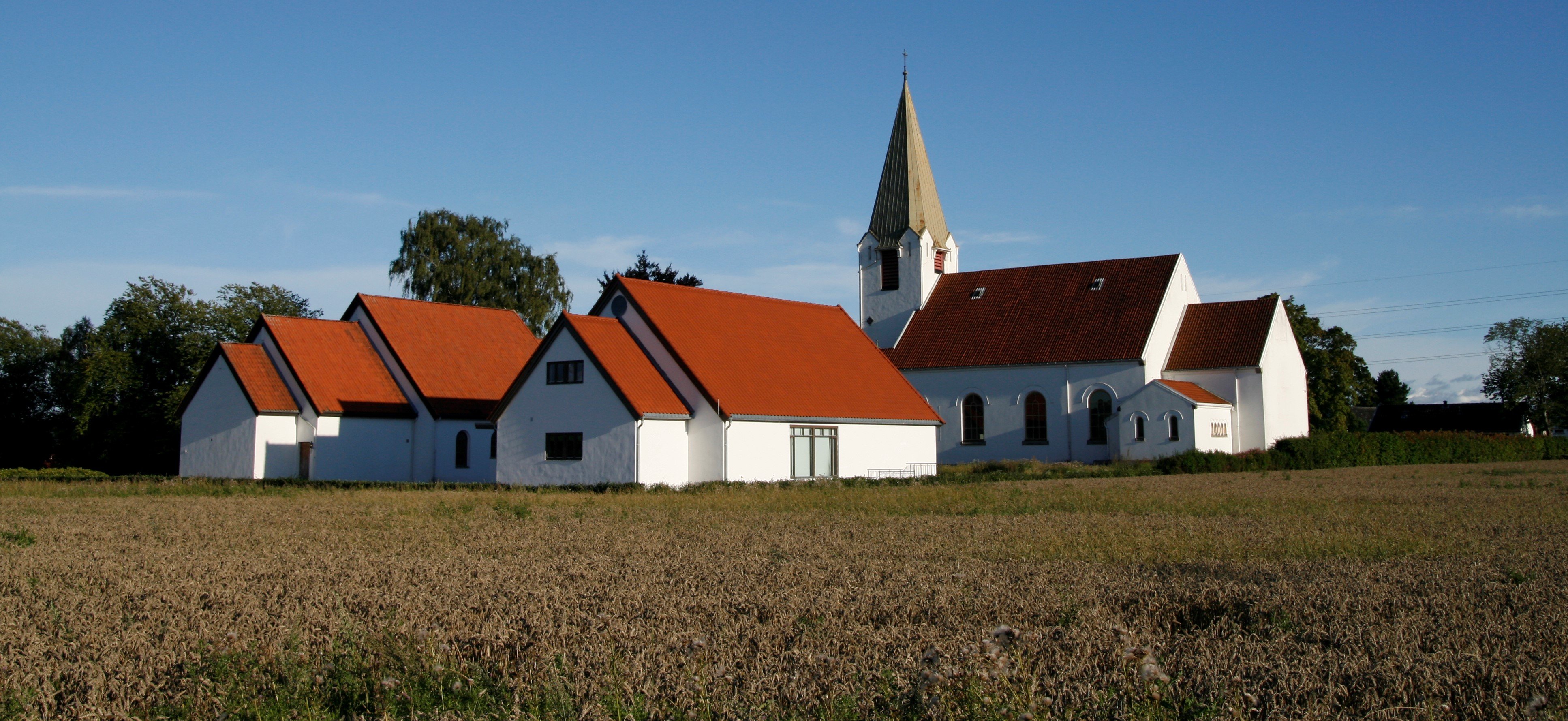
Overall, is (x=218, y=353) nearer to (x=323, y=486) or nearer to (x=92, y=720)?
(x=323, y=486)

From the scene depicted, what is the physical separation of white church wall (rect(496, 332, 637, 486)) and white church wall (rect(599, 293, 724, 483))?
2226 mm

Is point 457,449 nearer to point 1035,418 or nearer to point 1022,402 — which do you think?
point 1022,402

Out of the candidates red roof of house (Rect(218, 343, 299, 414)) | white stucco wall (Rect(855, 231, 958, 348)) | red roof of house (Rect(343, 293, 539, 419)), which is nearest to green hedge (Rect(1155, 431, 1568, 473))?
white stucco wall (Rect(855, 231, 958, 348))

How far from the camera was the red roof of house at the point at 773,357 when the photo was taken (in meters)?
33.5

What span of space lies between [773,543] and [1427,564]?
6671mm

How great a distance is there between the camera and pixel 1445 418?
99.0 m

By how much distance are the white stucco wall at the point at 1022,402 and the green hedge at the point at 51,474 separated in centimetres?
3220

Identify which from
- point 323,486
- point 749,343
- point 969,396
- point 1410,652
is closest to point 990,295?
point 969,396

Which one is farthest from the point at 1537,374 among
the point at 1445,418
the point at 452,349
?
the point at 452,349

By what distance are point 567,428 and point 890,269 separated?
27.0 meters

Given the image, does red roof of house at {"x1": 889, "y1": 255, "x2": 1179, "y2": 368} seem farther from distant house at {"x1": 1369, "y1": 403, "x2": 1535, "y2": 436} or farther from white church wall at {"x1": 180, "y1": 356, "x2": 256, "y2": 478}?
distant house at {"x1": 1369, "y1": 403, "x2": 1535, "y2": 436}

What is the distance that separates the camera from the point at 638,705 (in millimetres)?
5516

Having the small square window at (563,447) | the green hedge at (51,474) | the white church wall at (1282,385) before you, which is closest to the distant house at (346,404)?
the green hedge at (51,474)

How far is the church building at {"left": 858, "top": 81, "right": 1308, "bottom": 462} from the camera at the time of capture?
158 feet
